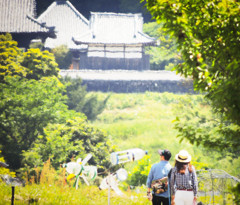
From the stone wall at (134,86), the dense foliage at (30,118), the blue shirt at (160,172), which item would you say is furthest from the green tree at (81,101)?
the blue shirt at (160,172)

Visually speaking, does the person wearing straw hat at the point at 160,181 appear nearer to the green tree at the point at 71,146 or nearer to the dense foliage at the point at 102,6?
the green tree at the point at 71,146

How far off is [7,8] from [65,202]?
1229 cm

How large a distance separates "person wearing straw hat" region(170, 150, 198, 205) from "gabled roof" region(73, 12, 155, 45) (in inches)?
546

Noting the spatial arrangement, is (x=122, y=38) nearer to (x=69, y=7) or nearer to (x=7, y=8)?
(x=69, y=7)

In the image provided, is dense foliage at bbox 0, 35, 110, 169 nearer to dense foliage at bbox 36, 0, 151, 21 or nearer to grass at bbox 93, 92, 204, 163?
grass at bbox 93, 92, 204, 163

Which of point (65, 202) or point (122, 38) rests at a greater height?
point (122, 38)

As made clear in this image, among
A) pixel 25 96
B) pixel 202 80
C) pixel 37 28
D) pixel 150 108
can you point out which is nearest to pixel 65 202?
pixel 202 80

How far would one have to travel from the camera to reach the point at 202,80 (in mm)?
2914

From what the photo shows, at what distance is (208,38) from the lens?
119 inches

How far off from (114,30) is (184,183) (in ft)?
50.1

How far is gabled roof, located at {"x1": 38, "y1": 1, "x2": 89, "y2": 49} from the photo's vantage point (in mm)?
17875

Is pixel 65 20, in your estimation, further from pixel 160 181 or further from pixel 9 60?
pixel 160 181

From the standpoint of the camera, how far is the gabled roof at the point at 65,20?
17.9 m

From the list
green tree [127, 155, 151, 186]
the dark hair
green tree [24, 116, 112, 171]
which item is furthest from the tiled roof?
the dark hair
